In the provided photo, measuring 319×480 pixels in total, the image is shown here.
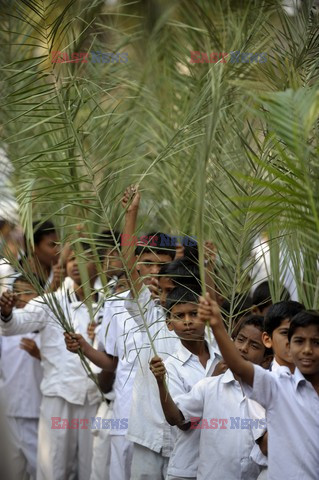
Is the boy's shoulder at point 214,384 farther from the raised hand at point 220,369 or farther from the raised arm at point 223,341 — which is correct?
the raised arm at point 223,341

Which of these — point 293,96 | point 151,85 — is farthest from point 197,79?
point 293,96

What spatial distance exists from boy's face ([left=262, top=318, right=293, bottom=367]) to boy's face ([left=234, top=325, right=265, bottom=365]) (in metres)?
0.16

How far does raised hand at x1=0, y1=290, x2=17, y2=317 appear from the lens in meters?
5.34

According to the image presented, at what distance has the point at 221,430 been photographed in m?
4.35

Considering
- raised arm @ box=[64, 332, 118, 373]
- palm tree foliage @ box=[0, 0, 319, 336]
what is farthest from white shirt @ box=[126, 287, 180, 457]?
palm tree foliage @ box=[0, 0, 319, 336]

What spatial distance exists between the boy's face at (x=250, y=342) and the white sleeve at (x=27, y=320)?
1479mm

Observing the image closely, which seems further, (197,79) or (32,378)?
(32,378)

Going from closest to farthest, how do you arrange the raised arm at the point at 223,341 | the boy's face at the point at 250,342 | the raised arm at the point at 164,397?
the raised arm at the point at 223,341 → the raised arm at the point at 164,397 → the boy's face at the point at 250,342

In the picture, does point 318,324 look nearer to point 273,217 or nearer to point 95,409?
point 273,217

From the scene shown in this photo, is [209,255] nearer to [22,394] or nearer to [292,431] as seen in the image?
[292,431]

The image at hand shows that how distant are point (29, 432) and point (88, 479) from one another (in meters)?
0.64

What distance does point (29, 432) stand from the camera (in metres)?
6.94

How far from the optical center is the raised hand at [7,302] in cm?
534

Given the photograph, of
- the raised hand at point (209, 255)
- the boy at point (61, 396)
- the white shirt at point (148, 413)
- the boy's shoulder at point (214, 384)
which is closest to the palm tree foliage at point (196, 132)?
the raised hand at point (209, 255)
